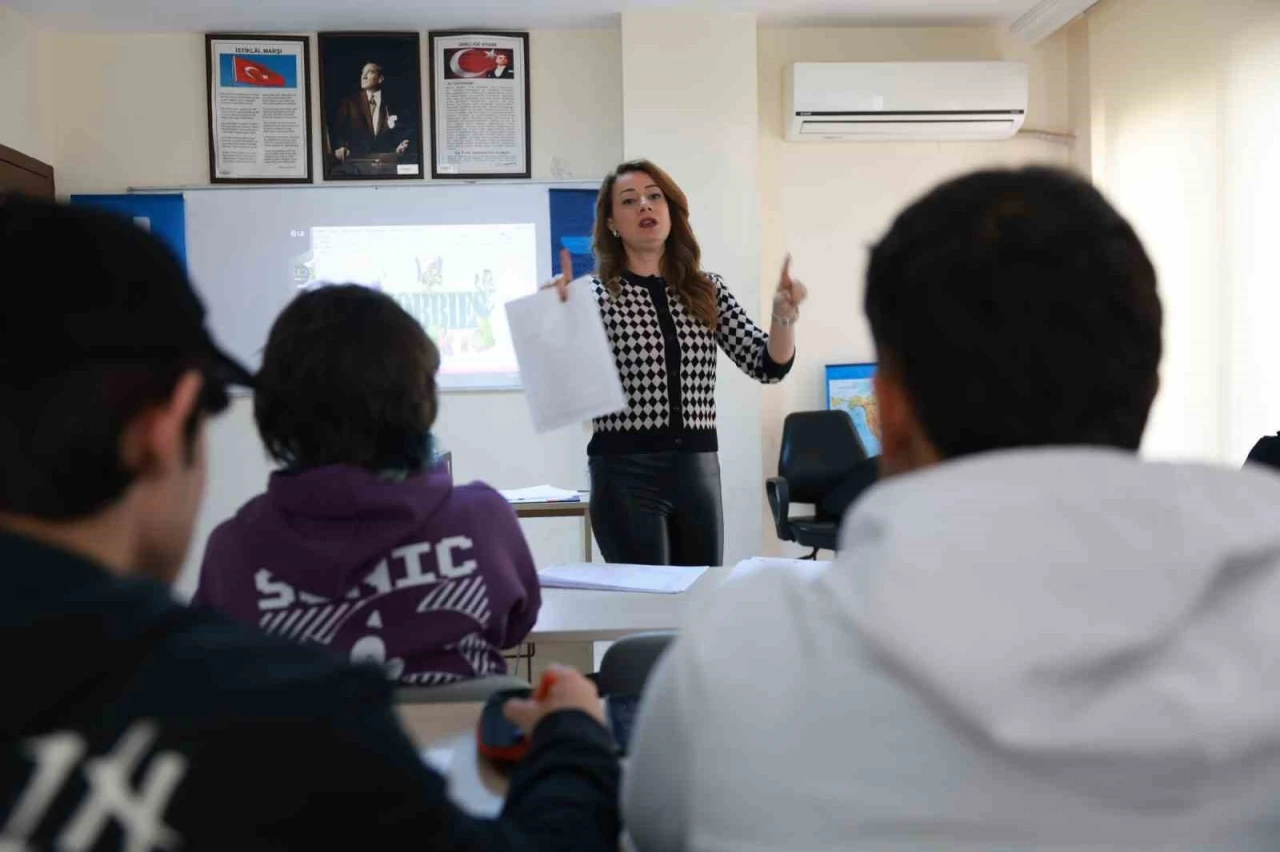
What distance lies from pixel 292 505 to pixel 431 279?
13.2 ft

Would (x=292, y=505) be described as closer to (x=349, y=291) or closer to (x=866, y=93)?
(x=349, y=291)

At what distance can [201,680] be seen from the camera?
0.55 metres

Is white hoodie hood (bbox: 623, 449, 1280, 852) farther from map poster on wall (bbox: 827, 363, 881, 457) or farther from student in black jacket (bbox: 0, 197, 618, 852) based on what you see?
map poster on wall (bbox: 827, 363, 881, 457)

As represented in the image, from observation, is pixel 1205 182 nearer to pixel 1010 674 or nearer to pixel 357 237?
pixel 357 237

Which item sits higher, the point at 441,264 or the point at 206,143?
the point at 206,143

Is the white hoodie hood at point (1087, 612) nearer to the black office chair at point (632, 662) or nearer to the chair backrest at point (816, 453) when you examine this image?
the black office chair at point (632, 662)

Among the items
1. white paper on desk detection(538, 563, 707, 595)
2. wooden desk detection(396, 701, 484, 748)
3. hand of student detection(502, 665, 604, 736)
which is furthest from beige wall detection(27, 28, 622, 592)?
hand of student detection(502, 665, 604, 736)

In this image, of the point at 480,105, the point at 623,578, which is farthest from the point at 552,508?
the point at 480,105

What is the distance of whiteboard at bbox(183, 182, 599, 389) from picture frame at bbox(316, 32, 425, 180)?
113mm

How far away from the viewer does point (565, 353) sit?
2.46m

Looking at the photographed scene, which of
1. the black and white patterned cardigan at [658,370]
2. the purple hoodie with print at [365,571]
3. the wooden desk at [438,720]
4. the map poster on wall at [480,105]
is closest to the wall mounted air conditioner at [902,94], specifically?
the map poster on wall at [480,105]

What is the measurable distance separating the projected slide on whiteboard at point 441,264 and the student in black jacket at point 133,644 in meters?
4.55

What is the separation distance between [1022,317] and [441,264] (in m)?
4.72

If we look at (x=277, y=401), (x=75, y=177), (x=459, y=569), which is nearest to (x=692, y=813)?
(x=459, y=569)
